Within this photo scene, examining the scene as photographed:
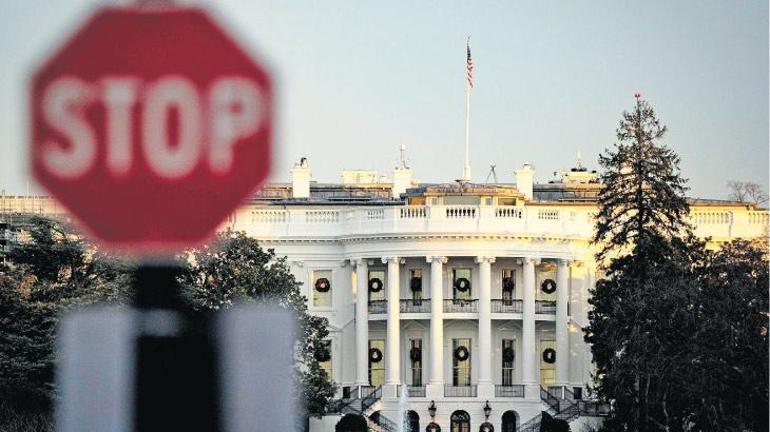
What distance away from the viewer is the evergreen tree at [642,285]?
81.8 meters

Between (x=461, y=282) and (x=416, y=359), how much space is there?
4917 millimetres

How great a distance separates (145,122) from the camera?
15.8ft

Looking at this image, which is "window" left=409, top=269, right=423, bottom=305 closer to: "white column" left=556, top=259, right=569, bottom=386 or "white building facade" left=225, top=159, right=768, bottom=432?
"white building facade" left=225, top=159, right=768, bottom=432

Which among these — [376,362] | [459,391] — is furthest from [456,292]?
[459,391]

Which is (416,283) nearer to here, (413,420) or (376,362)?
(376,362)

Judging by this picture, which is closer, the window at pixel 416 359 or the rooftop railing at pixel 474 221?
the rooftop railing at pixel 474 221

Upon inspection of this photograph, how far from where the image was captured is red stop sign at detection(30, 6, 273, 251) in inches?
189

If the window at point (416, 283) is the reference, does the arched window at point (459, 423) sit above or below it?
below

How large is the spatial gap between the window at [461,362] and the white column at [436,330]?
1358 millimetres

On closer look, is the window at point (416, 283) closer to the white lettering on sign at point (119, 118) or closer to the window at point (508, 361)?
the window at point (508, 361)

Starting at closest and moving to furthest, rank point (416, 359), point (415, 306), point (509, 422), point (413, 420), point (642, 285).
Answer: point (642, 285) < point (413, 420) < point (509, 422) < point (415, 306) < point (416, 359)

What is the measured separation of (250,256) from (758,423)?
27318 millimetres

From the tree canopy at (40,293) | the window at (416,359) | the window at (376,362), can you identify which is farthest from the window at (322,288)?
the tree canopy at (40,293)

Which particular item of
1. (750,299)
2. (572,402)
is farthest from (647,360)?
(572,402)
